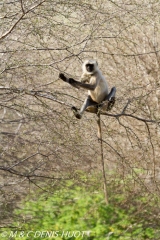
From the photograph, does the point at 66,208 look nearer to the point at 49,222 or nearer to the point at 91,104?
the point at 49,222

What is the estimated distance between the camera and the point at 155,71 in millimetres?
10164

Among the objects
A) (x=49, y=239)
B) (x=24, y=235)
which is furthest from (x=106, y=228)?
(x=24, y=235)

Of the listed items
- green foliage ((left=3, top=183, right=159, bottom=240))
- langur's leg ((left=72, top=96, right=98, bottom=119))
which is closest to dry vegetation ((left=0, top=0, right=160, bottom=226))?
langur's leg ((left=72, top=96, right=98, bottom=119))

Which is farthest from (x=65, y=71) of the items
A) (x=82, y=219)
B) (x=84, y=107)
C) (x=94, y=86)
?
(x=82, y=219)

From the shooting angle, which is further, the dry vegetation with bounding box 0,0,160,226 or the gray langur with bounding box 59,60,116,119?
the gray langur with bounding box 59,60,116,119

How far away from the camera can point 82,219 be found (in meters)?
9.81

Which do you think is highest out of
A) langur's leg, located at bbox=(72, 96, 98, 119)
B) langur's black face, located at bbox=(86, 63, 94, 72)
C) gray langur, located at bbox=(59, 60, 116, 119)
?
langur's black face, located at bbox=(86, 63, 94, 72)

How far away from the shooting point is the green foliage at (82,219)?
9.20 metres

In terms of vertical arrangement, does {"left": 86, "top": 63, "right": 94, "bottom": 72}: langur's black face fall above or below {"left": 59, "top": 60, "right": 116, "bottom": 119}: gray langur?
above

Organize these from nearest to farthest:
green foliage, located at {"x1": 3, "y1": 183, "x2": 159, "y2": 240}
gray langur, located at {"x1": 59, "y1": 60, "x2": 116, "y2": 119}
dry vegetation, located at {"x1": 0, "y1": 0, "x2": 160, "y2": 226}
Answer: dry vegetation, located at {"x1": 0, "y1": 0, "x2": 160, "y2": 226}
gray langur, located at {"x1": 59, "y1": 60, "x2": 116, "y2": 119}
green foliage, located at {"x1": 3, "y1": 183, "x2": 159, "y2": 240}

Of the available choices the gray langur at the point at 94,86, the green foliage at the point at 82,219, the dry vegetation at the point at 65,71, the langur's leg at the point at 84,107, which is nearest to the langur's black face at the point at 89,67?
the gray langur at the point at 94,86

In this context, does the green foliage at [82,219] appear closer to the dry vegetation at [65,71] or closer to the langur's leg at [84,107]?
the dry vegetation at [65,71]

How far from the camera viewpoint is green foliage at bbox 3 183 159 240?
362 inches

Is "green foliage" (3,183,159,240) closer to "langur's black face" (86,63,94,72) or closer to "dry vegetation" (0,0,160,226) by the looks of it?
"dry vegetation" (0,0,160,226)
